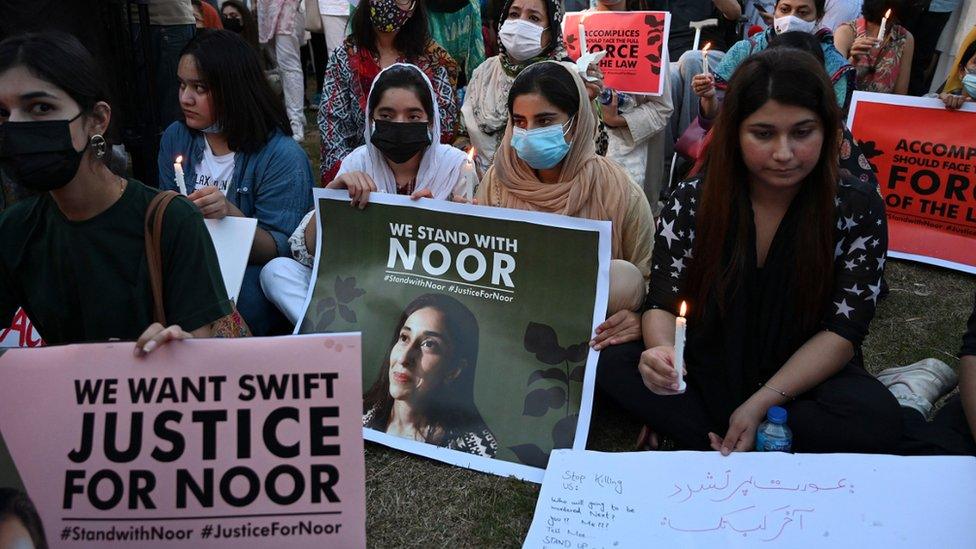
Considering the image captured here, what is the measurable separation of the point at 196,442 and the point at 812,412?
71.7 inches

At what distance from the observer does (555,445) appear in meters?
2.63

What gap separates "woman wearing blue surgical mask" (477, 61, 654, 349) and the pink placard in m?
1.50

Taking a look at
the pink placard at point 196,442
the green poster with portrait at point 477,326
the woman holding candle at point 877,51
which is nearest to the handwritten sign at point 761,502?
the green poster with portrait at point 477,326

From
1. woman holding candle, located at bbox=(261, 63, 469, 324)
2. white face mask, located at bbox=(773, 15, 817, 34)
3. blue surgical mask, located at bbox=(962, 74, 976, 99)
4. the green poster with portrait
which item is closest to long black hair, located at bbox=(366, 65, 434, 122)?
woman holding candle, located at bbox=(261, 63, 469, 324)

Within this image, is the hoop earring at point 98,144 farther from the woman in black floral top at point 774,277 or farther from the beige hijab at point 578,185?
the woman in black floral top at point 774,277

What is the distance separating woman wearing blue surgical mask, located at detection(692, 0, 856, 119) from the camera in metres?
4.60

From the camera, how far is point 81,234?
2.22 metres

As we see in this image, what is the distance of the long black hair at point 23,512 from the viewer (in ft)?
5.66

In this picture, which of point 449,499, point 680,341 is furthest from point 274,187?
point 680,341

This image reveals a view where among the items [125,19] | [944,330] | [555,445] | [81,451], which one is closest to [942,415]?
[555,445]

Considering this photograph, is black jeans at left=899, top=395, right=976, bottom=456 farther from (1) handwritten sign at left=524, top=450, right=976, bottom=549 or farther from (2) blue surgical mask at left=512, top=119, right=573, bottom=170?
(2) blue surgical mask at left=512, top=119, right=573, bottom=170

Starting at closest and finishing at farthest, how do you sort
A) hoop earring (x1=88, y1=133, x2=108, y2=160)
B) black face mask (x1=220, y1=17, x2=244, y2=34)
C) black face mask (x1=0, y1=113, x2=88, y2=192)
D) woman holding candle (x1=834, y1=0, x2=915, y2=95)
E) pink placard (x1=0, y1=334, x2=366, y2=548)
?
pink placard (x1=0, y1=334, x2=366, y2=548), black face mask (x1=0, y1=113, x2=88, y2=192), hoop earring (x1=88, y1=133, x2=108, y2=160), woman holding candle (x1=834, y1=0, x2=915, y2=95), black face mask (x1=220, y1=17, x2=244, y2=34)

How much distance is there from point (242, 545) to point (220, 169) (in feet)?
7.23

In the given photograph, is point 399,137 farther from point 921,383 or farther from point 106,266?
point 921,383
